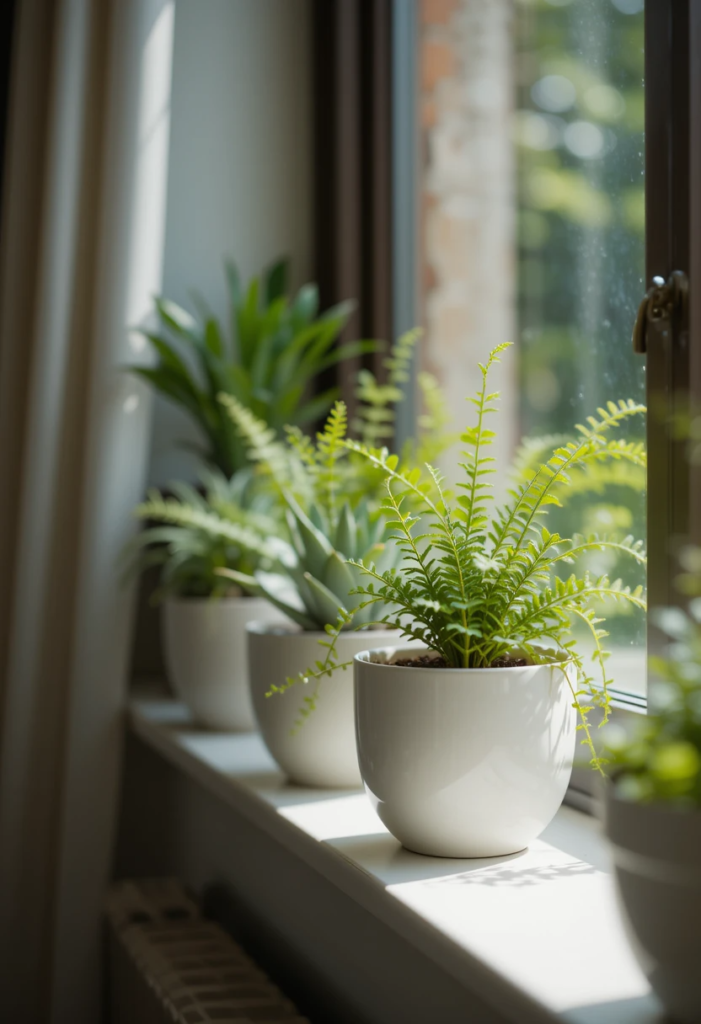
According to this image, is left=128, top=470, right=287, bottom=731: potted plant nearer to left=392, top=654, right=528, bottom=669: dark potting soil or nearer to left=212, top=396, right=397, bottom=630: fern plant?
left=212, top=396, right=397, bottom=630: fern plant

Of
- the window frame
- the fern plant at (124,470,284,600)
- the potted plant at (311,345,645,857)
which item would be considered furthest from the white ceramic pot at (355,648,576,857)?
the fern plant at (124,470,284,600)

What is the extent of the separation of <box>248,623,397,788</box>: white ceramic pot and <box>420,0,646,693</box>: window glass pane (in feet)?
0.88

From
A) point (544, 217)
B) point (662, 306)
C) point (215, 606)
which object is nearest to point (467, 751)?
point (662, 306)

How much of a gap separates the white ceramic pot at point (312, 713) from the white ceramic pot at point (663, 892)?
0.44 metres

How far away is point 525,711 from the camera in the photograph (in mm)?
643

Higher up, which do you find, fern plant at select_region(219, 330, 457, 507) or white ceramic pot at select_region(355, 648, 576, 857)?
fern plant at select_region(219, 330, 457, 507)

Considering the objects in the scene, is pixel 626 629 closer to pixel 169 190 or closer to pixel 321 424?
pixel 321 424

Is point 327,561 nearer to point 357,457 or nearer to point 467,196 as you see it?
point 357,457

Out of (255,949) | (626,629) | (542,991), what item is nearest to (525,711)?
(542,991)

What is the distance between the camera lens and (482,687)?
0.64m

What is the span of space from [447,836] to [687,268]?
1.59ft

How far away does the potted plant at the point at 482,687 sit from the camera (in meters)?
0.64

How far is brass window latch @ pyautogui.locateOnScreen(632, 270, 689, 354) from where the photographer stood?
749 millimetres

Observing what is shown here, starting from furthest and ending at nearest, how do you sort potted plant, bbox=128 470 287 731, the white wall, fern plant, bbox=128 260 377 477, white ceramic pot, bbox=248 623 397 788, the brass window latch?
the white wall → fern plant, bbox=128 260 377 477 → potted plant, bbox=128 470 287 731 → white ceramic pot, bbox=248 623 397 788 → the brass window latch
